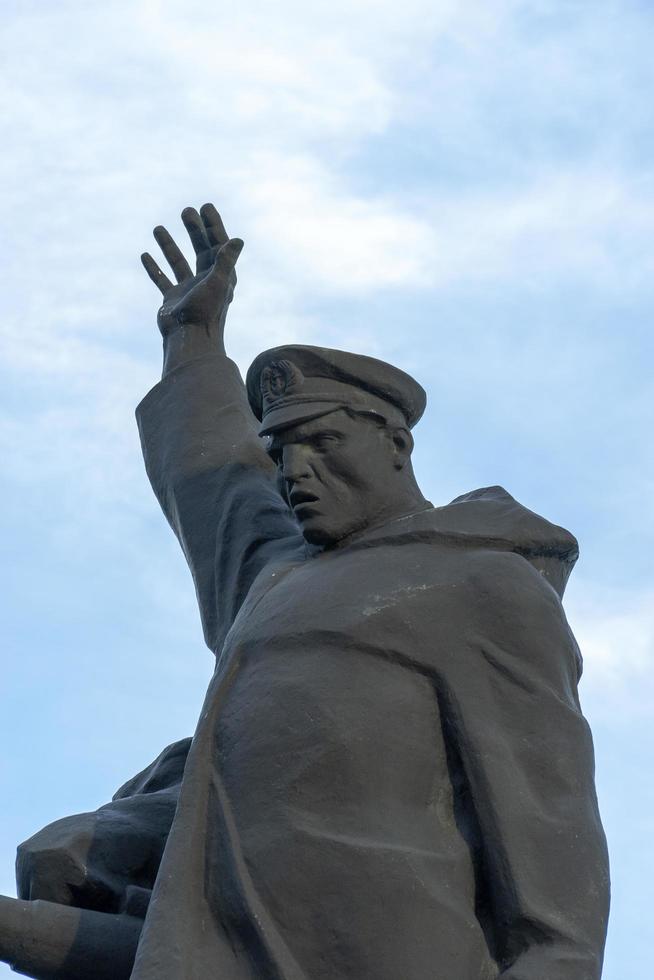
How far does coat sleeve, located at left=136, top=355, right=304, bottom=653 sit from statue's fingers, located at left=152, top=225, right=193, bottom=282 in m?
0.39

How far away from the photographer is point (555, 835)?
17.4 feet

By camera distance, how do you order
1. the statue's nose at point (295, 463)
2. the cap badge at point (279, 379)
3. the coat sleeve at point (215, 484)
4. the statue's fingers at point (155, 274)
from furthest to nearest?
the statue's fingers at point (155, 274)
the coat sleeve at point (215, 484)
the cap badge at point (279, 379)
the statue's nose at point (295, 463)

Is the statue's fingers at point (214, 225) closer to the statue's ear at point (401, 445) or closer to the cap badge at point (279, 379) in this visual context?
the cap badge at point (279, 379)

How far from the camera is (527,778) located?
5.43 metres

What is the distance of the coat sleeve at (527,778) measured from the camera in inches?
204

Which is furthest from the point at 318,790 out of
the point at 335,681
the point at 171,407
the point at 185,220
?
the point at 185,220

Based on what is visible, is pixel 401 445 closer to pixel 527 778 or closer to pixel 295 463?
pixel 295 463

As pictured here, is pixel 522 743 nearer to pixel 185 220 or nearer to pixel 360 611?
pixel 360 611

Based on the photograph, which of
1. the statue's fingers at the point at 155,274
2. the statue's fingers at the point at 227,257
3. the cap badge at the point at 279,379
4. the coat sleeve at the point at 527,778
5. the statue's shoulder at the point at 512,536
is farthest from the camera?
the statue's fingers at the point at 155,274

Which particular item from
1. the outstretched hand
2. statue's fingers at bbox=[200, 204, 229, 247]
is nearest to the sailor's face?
the outstretched hand

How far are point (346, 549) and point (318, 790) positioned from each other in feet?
2.91

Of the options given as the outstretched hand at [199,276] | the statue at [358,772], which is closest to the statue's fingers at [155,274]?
the outstretched hand at [199,276]

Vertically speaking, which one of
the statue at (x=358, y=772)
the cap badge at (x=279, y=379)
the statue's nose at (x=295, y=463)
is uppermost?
the cap badge at (x=279, y=379)

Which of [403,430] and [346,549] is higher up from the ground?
[403,430]
